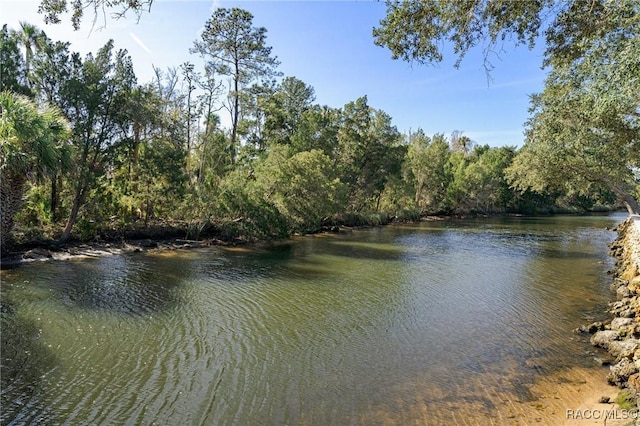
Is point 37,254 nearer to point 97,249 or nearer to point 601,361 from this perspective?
point 97,249

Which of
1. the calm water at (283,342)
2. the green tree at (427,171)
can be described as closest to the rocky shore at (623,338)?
the calm water at (283,342)

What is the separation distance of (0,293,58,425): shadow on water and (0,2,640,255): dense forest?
24.3 ft

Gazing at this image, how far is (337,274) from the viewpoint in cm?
1752

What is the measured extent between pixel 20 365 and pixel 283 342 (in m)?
5.64

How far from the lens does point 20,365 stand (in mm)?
7734

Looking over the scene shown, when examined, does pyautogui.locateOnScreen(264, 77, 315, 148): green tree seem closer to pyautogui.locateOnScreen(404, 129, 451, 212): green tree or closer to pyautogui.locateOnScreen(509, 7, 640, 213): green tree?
pyautogui.locateOnScreen(404, 129, 451, 212): green tree

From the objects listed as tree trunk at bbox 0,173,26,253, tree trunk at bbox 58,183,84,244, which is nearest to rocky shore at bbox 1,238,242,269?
tree trunk at bbox 58,183,84,244

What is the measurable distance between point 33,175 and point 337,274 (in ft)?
43.4

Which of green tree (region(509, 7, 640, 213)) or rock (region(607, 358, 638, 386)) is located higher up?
green tree (region(509, 7, 640, 213))

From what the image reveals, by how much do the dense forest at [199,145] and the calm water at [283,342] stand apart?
16.2ft

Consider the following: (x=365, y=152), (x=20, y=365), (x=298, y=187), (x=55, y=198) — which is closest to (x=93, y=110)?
(x=55, y=198)

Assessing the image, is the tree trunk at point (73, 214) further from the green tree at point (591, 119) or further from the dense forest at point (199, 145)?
the green tree at point (591, 119)

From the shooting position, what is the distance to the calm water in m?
6.76

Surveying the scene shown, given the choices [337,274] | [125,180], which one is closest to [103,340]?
[337,274]
